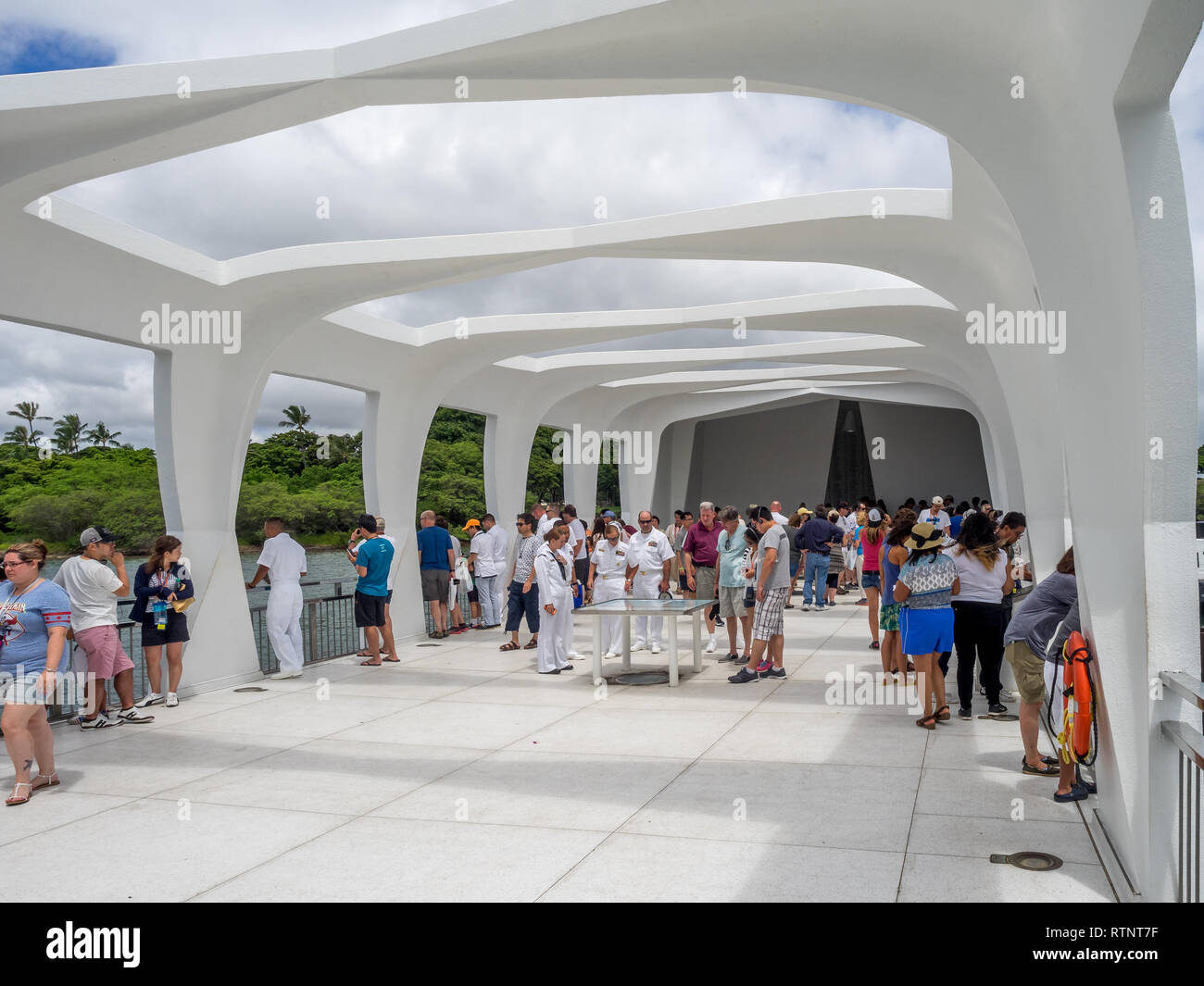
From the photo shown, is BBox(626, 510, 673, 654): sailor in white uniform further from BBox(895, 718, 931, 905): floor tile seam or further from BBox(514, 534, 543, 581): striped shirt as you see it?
BBox(895, 718, 931, 905): floor tile seam

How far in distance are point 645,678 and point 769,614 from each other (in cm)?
145

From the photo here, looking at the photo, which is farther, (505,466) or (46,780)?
(505,466)

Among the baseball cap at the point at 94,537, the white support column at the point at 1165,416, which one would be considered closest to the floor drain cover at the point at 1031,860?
the white support column at the point at 1165,416

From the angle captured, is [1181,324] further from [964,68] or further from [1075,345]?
[964,68]

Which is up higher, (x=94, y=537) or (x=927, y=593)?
(x=94, y=537)

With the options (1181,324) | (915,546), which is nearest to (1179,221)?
(1181,324)

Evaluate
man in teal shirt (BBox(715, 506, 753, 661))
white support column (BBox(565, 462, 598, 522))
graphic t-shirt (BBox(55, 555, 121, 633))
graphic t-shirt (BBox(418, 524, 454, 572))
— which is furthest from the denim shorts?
white support column (BBox(565, 462, 598, 522))

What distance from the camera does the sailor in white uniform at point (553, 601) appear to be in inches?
378

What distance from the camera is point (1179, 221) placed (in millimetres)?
3443

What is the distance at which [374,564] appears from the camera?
10469 millimetres

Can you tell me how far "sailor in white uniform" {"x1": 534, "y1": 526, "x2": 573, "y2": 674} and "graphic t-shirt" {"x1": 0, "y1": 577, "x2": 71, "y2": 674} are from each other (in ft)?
15.2

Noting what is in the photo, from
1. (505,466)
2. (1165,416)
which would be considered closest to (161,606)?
(1165,416)

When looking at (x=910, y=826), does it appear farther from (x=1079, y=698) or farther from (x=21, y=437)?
(x=21, y=437)

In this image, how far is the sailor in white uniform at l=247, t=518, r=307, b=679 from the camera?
9.84 meters
